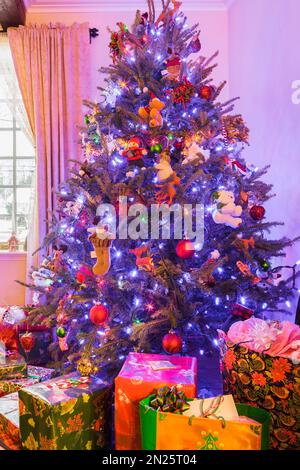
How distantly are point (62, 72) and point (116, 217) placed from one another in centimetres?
204

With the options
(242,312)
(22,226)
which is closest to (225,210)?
(242,312)

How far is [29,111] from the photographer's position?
345cm

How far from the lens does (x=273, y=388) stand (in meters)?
1.39

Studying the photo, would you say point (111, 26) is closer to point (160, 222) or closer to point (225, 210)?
point (160, 222)

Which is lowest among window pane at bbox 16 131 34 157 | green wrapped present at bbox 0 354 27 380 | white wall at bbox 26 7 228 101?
green wrapped present at bbox 0 354 27 380

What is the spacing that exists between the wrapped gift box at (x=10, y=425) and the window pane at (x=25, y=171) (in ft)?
8.14

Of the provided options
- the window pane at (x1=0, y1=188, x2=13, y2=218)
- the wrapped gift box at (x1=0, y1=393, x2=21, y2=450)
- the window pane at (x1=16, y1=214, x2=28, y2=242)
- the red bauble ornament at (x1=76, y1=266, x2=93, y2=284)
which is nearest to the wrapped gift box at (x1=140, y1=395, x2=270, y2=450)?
the wrapped gift box at (x1=0, y1=393, x2=21, y2=450)

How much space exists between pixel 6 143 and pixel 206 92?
2405 millimetres

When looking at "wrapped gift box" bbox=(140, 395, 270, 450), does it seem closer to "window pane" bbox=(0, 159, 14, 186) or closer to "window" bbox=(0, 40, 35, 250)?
"window" bbox=(0, 40, 35, 250)

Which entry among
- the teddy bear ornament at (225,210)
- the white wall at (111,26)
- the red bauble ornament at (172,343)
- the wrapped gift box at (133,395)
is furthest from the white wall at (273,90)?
the wrapped gift box at (133,395)

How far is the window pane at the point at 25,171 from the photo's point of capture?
12.4 feet

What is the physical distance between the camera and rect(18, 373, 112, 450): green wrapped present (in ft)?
4.48

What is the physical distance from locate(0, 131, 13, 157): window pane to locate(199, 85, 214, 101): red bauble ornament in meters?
2.33
